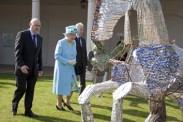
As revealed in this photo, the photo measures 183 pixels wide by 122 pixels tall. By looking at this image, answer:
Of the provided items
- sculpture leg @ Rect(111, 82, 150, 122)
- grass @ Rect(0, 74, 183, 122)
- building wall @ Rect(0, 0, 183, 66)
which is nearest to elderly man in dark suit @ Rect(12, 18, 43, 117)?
grass @ Rect(0, 74, 183, 122)

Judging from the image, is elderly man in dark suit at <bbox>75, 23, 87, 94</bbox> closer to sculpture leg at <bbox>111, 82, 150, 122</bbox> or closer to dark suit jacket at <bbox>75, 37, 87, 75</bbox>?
dark suit jacket at <bbox>75, 37, 87, 75</bbox>

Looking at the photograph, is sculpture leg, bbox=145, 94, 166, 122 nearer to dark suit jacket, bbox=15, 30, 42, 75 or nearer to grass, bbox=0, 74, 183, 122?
grass, bbox=0, 74, 183, 122

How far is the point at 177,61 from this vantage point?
13.7 ft

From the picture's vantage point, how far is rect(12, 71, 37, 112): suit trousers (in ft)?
20.2

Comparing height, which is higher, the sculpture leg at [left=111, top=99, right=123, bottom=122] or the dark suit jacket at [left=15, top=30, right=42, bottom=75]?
the dark suit jacket at [left=15, top=30, right=42, bottom=75]

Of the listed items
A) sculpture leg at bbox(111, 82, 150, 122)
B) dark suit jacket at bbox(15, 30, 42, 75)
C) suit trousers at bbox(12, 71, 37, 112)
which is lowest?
suit trousers at bbox(12, 71, 37, 112)

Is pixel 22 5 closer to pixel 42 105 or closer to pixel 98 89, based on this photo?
pixel 42 105

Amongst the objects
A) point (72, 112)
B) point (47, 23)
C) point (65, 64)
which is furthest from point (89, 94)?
point (47, 23)

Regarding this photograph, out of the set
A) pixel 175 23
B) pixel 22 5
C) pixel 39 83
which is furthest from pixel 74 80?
pixel 22 5

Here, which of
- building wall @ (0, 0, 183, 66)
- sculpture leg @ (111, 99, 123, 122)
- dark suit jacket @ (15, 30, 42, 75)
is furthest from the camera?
building wall @ (0, 0, 183, 66)

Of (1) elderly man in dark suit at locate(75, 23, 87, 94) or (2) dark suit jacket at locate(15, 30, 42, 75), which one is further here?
(1) elderly man in dark suit at locate(75, 23, 87, 94)

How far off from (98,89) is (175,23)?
501 inches

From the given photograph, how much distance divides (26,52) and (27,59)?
0.12 meters

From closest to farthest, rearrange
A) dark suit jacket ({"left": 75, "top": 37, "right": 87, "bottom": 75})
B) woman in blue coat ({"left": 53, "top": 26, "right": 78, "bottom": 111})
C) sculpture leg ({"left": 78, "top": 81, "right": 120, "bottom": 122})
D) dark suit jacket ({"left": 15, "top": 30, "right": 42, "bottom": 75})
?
sculpture leg ({"left": 78, "top": 81, "right": 120, "bottom": 122}), dark suit jacket ({"left": 15, "top": 30, "right": 42, "bottom": 75}), woman in blue coat ({"left": 53, "top": 26, "right": 78, "bottom": 111}), dark suit jacket ({"left": 75, "top": 37, "right": 87, "bottom": 75})
